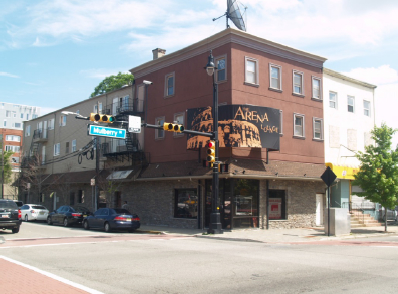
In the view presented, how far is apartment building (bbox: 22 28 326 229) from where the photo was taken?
22.7 meters

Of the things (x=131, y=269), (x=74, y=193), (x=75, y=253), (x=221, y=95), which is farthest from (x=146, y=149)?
(x=131, y=269)

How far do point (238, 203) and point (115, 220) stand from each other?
6.93 meters

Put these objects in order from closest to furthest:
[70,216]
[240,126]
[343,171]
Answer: [240,126], [70,216], [343,171]

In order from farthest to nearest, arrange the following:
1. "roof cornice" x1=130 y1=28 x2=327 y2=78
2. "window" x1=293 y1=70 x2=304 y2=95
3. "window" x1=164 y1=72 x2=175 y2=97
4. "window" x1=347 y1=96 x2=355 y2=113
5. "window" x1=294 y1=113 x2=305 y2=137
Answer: "window" x1=347 y1=96 x2=355 y2=113
"window" x1=164 y1=72 x2=175 y2=97
"window" x1=293 y1=70 x2=304 y2=95
"window" x1=294 y1=113 x2=305 y2=137
"roof cornice" x1=130 y1=28 x2=327 y2=78

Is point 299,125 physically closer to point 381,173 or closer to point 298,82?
point 298,82

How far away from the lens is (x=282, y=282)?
28.5ft

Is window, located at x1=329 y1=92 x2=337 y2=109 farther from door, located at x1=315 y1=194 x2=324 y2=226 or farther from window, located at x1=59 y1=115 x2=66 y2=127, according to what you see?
window, located at x1=59 y1=115 x2=66 y2=127

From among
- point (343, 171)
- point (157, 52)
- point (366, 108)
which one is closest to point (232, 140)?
point (343, 171)

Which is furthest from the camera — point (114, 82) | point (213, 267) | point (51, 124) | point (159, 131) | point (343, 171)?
point (114, 82)

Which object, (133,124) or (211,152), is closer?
(133,124)

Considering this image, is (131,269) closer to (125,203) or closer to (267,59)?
(267,59)

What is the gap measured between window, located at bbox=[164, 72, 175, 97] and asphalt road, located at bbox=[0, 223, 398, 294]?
14.0 meters

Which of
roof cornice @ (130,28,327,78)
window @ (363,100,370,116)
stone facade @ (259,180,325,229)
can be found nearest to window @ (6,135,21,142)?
roof cornice @ (130,28,327,78)

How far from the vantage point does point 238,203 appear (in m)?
22.7
